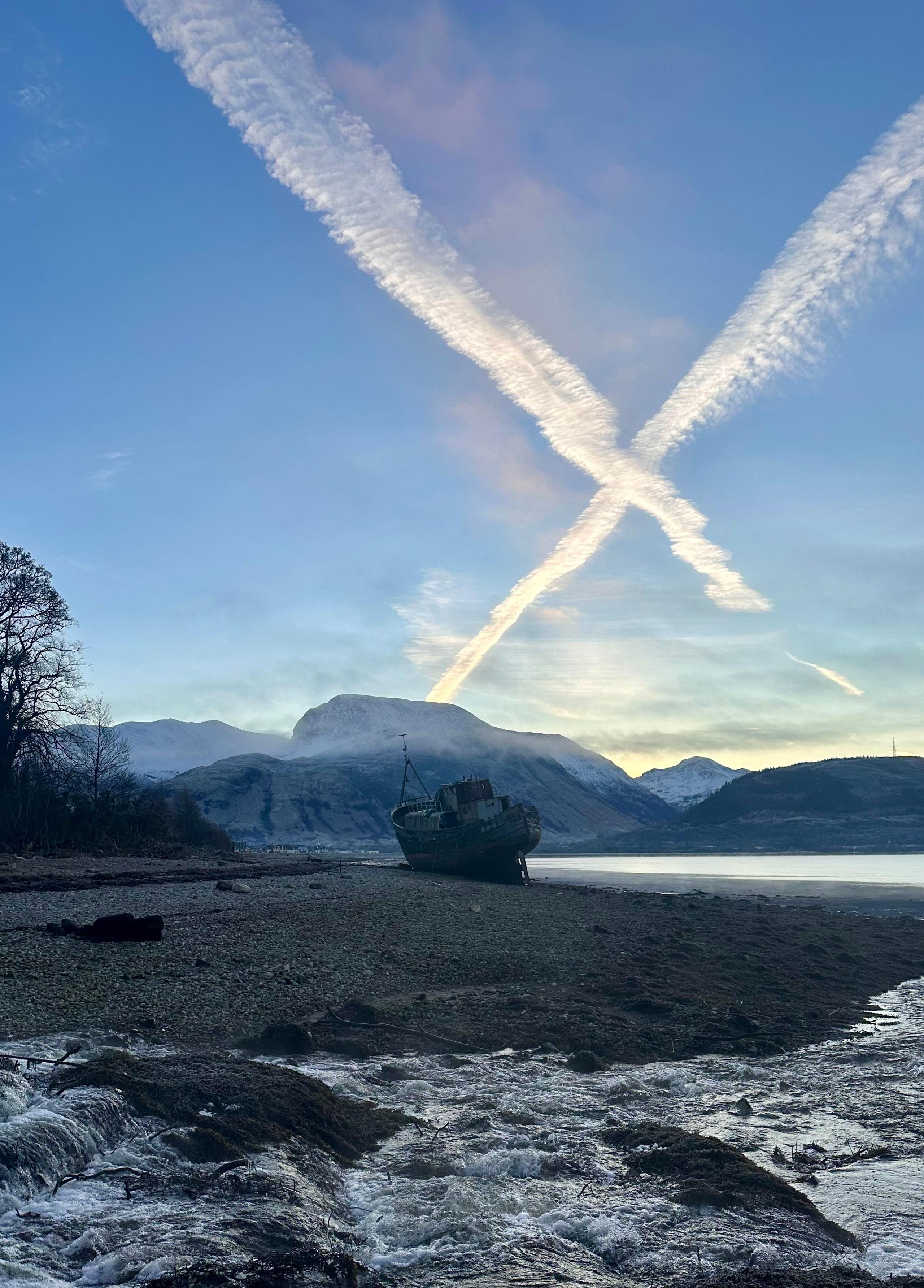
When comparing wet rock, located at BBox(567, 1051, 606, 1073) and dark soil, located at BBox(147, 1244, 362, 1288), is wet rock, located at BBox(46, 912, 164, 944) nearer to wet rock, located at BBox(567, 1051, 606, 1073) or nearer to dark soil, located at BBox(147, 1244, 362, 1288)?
wet rock, located at BBox(567, 1051, 606, 1073)

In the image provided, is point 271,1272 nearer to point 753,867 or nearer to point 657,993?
point 657,993

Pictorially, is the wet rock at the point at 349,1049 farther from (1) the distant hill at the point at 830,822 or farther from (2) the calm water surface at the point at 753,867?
(1) the distant hill at the point at 830,822

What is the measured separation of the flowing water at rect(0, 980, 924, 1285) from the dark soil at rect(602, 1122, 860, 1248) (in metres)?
0.14

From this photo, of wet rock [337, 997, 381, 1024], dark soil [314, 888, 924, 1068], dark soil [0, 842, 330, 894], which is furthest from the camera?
dark soil [0, 842, 330, 894]

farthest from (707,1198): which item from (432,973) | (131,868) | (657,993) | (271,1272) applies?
(131,868)

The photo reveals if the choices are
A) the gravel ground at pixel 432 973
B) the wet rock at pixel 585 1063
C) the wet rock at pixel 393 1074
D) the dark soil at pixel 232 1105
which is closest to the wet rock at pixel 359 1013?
the gravel ground at pixel 432 973

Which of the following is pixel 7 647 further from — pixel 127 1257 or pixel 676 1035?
pixel 127 1257

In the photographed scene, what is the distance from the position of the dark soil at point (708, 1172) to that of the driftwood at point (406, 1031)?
4016 millimetres

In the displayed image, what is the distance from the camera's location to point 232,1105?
947 cm

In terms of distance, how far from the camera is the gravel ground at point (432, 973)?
14.1 meters

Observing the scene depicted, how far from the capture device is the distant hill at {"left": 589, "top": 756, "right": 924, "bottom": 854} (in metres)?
158

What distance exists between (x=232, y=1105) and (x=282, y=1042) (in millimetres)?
3606

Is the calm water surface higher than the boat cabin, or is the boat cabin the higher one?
the boat cabin

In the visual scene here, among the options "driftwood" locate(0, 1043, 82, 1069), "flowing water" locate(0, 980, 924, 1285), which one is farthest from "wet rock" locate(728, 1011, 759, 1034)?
"driftwood" locate(0, 1043, 82, 1069)
